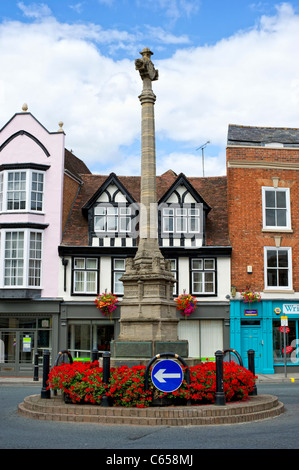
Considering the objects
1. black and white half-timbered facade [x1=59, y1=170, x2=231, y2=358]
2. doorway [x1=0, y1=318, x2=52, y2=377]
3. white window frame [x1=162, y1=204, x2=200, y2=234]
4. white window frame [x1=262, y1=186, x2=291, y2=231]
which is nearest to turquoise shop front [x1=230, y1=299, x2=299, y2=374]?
black and white half-timbered facade [x1=59, y1=170, x2=231, y2=358]

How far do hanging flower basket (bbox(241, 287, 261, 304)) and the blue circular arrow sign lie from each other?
52.7 feet

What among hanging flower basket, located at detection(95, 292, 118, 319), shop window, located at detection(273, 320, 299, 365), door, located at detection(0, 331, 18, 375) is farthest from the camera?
shop window, located at detection(273, 320, 299, 365)

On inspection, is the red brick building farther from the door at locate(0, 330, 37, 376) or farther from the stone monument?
the stone monument

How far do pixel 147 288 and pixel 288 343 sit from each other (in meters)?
15.4

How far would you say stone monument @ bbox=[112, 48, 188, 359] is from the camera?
13.3m

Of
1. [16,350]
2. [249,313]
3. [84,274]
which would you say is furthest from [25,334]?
[249,313]

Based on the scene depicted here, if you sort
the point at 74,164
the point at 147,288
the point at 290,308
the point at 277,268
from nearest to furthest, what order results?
1. the point at 147,288
2. the point at 290,308
3. the point at 277,268
4. the point at 74,164

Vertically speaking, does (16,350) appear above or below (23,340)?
below

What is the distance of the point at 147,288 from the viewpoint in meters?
13.9

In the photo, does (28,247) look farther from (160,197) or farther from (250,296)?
(250,296)

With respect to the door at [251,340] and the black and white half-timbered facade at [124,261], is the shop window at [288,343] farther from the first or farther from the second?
the black and white half-timbered facade at [124,261]

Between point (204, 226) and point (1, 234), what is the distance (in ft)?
31.7

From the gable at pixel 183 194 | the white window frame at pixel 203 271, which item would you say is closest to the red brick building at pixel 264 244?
the white window frame at pixel 203 271

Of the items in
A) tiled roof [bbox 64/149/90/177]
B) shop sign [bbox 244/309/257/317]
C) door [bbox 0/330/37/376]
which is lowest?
door [bbox 0/330/37/376]
